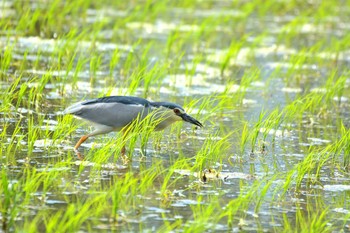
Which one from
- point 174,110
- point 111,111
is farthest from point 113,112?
point 174,110

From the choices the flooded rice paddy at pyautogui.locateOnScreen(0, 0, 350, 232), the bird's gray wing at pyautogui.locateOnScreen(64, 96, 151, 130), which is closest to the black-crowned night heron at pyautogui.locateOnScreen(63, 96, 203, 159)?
the bird's gray wing at pyautogui.locateOnScreen(64, 96, 151, 130)

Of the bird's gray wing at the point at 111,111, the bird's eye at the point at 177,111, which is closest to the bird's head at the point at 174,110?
the bird's eye at the point at 177,111

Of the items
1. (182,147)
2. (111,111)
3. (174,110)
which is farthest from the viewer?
(182,147)

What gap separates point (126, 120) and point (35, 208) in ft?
5.75

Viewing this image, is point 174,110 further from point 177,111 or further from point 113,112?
point 113,112

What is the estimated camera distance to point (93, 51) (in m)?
10.9

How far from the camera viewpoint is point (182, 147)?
7621 mm

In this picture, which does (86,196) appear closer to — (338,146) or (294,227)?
(294,227)

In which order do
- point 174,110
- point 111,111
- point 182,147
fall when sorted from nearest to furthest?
point 111,111 → point 174,110 → point 182,147

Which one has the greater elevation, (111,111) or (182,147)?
(111,111)

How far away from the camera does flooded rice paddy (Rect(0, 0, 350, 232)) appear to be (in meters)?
5.51

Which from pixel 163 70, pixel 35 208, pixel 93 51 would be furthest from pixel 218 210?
pixel 93 51

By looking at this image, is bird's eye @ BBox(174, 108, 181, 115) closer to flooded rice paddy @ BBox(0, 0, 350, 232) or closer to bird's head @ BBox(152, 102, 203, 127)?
bird's head @ BBox(152, 102, 203, 127)

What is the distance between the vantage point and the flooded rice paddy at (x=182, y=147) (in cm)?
551
